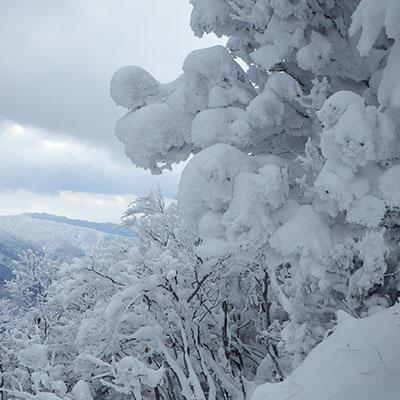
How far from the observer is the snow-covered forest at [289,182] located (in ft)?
9.45

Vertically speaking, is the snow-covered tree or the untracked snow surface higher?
the snow-covered tree

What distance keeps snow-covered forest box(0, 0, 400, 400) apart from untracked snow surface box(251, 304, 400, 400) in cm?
1

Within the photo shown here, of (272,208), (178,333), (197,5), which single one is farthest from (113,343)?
(197,5)

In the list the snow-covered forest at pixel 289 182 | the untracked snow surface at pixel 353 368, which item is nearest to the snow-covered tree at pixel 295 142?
the snow-covered forest at pixel 289 182

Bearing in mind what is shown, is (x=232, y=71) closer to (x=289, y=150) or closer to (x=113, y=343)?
(x=289, y=150)

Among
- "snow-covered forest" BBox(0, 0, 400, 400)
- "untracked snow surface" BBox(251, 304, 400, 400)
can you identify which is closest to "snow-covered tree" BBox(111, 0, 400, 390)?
"snow-covered forest" BBox(0, 0, 400, 400)

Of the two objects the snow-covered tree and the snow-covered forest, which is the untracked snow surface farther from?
the snow-covered tree

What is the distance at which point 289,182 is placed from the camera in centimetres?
401

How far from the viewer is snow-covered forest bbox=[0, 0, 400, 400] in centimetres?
288

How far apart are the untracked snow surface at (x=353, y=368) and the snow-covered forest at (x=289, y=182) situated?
0.01 meters

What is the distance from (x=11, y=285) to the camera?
756 inches

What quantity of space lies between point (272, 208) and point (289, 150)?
1.73 metres

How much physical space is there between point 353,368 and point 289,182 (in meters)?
2.24

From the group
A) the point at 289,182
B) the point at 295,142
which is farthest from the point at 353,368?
the point at 295,142
